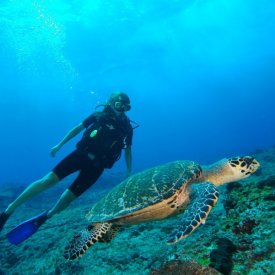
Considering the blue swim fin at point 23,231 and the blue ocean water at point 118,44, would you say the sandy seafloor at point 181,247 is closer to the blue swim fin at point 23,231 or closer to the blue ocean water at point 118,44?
the blue swim fin at point 23,231

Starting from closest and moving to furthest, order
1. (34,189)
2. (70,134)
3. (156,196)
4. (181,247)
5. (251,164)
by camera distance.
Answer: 1. (181,247)
2. (156,196)
3. (251,164)
4. (34,189)
5. (70,134)

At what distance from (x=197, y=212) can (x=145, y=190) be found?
0.98 meters

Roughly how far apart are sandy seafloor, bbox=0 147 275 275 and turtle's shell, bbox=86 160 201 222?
56 cm

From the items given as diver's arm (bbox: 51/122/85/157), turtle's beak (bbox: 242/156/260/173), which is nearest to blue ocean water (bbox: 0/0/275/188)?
diver's arm (bbox: 51/122/85/157)

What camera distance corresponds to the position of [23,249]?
5.23m

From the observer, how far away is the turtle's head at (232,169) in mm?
3830

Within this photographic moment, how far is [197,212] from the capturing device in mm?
2793

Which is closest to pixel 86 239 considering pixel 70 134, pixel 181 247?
pixel 181 247

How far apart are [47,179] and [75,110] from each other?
298ft

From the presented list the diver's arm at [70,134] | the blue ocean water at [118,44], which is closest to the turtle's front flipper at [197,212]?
the diver's arm at [70,134]

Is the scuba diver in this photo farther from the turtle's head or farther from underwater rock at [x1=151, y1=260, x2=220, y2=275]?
underwater rock at [x1=151, y1=260, x2=220, y2=275]

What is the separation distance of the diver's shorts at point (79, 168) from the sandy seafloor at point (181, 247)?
0.94 meters

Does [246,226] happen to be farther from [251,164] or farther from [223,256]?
[251,164]

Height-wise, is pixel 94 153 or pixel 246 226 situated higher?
pixel 94 153
